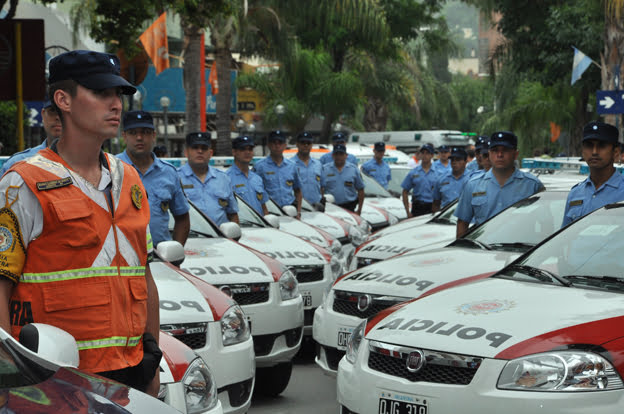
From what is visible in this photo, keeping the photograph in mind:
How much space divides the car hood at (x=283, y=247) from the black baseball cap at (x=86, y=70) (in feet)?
18.9

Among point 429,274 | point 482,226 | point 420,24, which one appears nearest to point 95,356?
point 429,274

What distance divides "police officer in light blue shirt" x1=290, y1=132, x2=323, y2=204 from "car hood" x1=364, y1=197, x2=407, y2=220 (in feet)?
7.96

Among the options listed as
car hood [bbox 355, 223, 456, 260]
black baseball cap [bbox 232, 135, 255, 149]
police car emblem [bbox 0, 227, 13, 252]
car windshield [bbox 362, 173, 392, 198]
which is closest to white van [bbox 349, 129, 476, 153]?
car windshield [bbox 362, 173, 392, 198]

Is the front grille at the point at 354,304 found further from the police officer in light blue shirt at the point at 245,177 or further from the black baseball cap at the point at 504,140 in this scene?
the police officer in light blue shirt at the point at 245,177

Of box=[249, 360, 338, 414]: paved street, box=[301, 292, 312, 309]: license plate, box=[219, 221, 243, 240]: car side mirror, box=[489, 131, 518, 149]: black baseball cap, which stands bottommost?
box=[249, 360, 338, 414]: paved street

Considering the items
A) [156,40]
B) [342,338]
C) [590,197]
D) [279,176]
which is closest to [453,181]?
[279,176]

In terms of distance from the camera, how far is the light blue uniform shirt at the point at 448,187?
14.8m

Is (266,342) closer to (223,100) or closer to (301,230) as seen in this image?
(301,230)

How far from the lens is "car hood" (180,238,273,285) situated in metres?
7.53

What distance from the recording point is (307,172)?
1403 centimetres

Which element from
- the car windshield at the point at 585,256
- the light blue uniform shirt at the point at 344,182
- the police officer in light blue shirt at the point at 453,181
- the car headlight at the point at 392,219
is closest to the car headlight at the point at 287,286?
the car windshield at the point at 585,256

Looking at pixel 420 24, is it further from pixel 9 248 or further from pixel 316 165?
pixel 9 248

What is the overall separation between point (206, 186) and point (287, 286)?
1823 mm

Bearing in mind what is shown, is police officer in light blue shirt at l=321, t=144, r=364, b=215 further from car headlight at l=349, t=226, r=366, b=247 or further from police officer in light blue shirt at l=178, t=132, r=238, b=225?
police officer in light blue shirt at l=178, t=132, r=238, b=225
